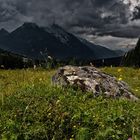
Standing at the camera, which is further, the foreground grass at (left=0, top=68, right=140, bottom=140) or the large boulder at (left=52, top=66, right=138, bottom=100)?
the large boulder at (left=52, top=66, right=138, bottom=100)

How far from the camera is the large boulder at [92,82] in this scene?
12.6 m

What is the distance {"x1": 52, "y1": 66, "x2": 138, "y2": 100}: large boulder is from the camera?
12594mm

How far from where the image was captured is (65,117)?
9.55 meters

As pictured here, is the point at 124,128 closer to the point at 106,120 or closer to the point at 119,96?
the point at 106,120

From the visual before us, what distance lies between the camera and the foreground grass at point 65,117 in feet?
27.7

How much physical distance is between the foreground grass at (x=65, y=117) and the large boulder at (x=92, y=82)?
1.01m

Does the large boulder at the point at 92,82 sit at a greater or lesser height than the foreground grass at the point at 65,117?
greater

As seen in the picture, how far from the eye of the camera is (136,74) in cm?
2186

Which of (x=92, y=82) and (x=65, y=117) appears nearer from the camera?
(x=65, y=117)

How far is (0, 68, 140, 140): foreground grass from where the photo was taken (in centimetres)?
845

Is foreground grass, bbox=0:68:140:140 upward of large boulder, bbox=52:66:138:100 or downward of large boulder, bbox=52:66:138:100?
downward

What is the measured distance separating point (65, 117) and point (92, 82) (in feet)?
12.3

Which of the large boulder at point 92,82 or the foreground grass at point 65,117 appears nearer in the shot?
the foreground grass at point 65,117

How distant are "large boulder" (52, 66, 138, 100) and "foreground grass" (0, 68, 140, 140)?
101 cm
